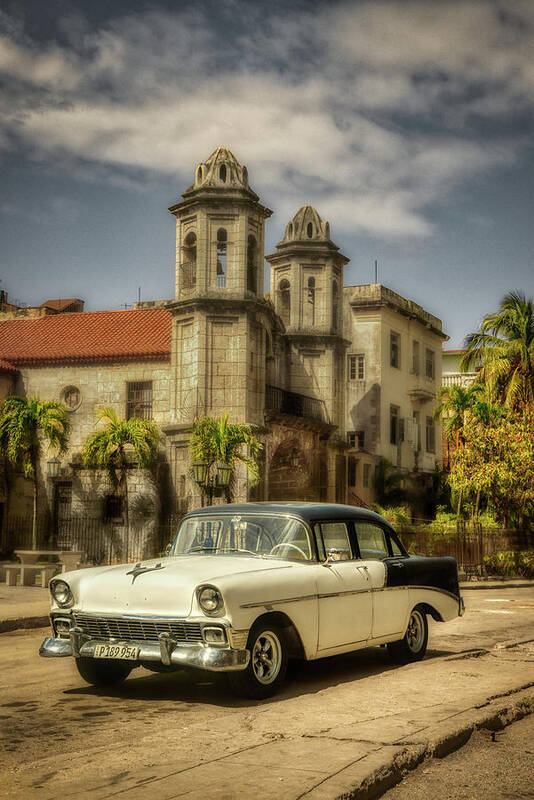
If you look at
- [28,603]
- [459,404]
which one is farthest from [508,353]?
[28,603]

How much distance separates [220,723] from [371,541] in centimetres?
324

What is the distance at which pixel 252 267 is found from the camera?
108 ft

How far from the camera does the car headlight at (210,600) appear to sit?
6.85 m

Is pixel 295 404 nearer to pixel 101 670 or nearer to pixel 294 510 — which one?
pixel 294 510

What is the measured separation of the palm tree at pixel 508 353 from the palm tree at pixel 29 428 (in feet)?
58.0

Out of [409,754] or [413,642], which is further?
[413,642]

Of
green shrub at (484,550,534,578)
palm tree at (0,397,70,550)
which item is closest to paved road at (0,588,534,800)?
green shrub at (484,550,534,578)

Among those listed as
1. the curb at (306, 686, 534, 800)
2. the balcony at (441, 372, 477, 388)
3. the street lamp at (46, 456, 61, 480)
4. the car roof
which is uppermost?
the balcony at (441, 372, 477, 388)

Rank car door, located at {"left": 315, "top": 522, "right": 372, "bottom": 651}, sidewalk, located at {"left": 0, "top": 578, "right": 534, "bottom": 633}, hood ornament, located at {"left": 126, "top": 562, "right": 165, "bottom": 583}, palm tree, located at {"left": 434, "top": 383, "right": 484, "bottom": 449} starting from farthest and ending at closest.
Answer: palm tree, located at {"left": 434, "top": 383, "right": 484, "bottom": 449} < sidewalk, located at {"left": 0, "top": 578, "right": 534, "bottom": 633} < car door, located at {"left": 315, "top": 522, "right": 372, "bottom": 651} < hood ornament, located at {"left": 126, "top": 562, "right": 165, "bottom": 583}

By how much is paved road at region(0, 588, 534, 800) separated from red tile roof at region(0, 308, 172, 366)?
25021 millimetres

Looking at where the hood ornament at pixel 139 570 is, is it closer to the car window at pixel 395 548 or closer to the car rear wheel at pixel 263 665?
the car rear wheel at pixel 263 665

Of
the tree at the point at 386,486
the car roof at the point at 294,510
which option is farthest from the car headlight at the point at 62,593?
the tree at the point at 386,486

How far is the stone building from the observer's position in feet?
103

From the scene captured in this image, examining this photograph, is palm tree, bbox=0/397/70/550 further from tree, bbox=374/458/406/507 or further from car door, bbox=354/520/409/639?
car door, bbox=354/520/409/639
